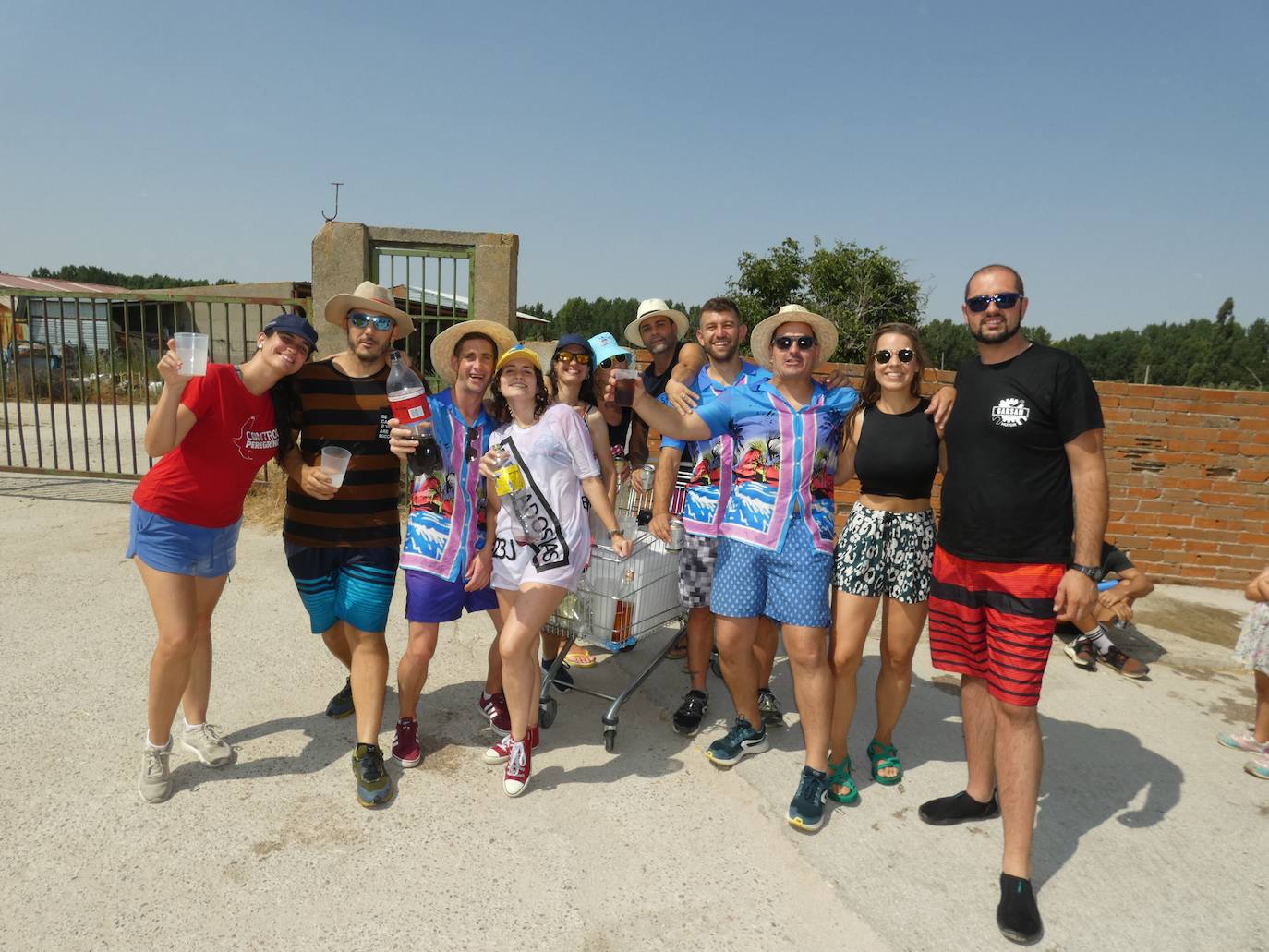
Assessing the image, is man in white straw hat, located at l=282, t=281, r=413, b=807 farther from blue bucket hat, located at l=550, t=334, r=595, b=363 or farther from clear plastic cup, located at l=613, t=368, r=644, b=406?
clear plastic cup, located at l=613, t=368, r=644, b=406

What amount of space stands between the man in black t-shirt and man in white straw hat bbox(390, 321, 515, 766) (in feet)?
6.48

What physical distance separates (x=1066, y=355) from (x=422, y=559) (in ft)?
8.81

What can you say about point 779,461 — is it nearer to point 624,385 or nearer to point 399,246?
point 624,385

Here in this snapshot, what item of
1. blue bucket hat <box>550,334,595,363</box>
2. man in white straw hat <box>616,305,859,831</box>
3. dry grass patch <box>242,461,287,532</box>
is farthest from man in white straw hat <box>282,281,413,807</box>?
dry grass patch <box>242,461,287,532</box>

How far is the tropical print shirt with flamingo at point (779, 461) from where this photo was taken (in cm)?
329

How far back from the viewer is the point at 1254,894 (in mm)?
2824

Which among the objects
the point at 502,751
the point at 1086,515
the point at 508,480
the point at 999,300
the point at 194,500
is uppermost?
the point at 999,300

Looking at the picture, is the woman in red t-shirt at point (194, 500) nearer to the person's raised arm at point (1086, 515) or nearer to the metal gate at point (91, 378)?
the metal gate at point (91, 378)

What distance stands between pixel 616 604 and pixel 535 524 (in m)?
0.66

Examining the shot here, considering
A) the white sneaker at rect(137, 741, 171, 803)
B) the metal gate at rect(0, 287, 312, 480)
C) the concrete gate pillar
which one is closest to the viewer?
the white sneaker at rect(137, 741, 171, 803)

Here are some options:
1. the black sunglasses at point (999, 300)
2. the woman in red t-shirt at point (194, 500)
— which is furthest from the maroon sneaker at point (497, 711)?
the black sunglasses at point (999, 300)

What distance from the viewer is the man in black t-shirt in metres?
2.60

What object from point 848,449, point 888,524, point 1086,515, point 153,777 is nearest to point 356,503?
point 153,777

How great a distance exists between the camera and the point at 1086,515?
2.60m
